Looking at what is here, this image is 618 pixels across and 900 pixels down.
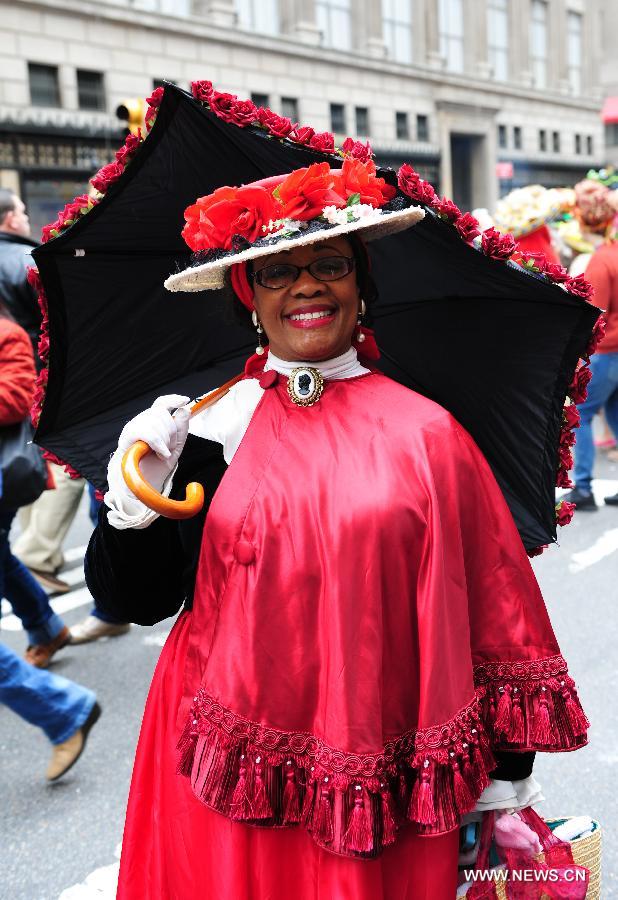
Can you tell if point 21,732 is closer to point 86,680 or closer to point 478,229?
point 86,680

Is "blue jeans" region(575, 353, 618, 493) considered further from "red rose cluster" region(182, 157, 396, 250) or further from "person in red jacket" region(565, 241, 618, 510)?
"red rose cluster" region(182, 157, 396, 250)

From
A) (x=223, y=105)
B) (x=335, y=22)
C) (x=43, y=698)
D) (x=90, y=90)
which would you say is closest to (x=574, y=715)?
(x=223, y=105)

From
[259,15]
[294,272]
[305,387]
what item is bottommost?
[305,387]

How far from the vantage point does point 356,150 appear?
174 cm

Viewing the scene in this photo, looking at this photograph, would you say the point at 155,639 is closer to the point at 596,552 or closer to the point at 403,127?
the point at 596,552

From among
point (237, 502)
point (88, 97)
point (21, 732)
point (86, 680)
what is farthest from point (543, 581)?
point (88, 97)

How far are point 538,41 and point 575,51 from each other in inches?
116

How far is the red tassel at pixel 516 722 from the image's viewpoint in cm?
161

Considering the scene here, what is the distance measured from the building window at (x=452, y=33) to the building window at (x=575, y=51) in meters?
7.49

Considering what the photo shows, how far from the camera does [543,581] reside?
5008 millimetres

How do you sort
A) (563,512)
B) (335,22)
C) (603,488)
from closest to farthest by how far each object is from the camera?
(563,512) < (603,488) < (335,22)

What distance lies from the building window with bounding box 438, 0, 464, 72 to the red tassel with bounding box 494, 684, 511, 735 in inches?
1089

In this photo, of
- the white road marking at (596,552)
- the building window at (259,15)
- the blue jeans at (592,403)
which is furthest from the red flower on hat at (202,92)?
the building window at (259,15)

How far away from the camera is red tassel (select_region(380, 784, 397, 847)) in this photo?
4.74 feet
